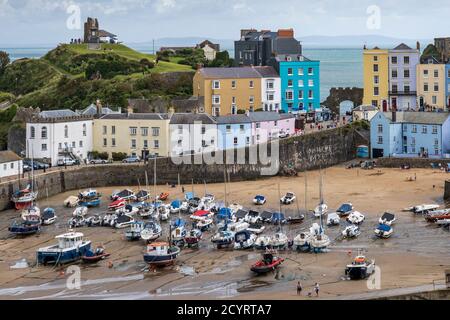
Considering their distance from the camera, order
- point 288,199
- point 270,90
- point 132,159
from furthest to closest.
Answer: point 270,90, point 132,159, point 288,199

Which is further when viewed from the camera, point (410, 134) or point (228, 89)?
point (228, 89)

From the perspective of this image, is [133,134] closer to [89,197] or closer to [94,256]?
[89,197]

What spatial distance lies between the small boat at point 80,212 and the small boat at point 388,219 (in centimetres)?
1262

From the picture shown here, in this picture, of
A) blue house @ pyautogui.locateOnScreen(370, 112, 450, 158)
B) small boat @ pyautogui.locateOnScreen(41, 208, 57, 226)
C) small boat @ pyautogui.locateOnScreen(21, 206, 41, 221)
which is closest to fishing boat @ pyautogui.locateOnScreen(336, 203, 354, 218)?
small boat @ pyautogui.locateOnScreen(41, 208, 57, 226)

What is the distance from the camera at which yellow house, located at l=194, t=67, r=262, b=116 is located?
186 feet

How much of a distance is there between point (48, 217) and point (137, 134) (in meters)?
13.0

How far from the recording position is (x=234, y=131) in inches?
1997

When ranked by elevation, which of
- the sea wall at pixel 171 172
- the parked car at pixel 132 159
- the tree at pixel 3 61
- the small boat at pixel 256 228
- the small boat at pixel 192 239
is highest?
the tree at pixel 3 61

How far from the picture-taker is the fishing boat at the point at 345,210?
37188mm

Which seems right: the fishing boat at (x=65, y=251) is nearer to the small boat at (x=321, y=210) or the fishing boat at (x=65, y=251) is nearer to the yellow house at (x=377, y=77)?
the small boat at (x=321, y=210)

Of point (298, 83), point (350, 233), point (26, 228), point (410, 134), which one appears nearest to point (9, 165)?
point (26, 228)

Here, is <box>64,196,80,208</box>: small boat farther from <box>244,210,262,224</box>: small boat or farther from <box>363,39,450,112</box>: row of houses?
<box>363,39,450,112</box>: row of houses

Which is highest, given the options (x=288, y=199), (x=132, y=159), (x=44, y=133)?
(x=44, y=133)

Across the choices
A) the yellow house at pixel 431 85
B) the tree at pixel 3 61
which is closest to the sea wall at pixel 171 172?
the yellow house at pixel 431 85
